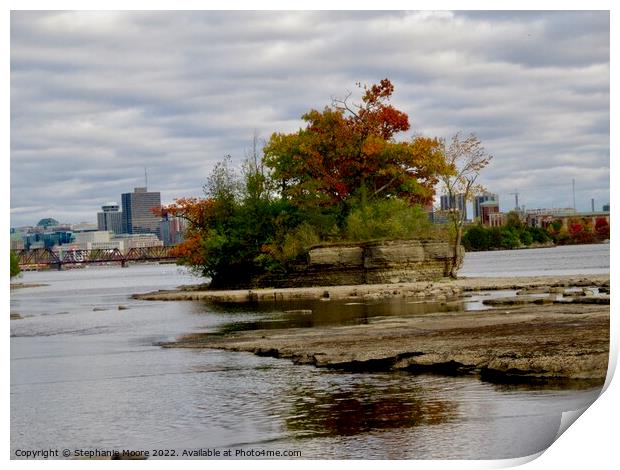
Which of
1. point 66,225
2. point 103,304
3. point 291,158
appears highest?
point 291,158

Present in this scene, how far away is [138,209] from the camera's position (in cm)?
2078

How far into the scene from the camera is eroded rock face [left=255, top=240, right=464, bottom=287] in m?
33.0

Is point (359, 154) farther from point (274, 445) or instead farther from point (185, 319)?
point (274, 445)

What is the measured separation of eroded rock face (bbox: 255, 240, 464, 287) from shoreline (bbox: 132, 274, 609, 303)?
2.46ft

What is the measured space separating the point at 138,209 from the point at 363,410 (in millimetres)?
11188

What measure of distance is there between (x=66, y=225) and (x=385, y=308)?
9521mm

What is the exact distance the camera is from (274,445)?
9.40 meters

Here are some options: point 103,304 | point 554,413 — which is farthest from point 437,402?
point 103,304

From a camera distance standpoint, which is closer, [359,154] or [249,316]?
[249,316]

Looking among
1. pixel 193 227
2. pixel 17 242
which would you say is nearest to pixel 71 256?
pixel 17 242

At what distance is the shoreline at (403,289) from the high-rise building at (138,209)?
25.8 ft

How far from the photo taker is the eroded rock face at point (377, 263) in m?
33.0

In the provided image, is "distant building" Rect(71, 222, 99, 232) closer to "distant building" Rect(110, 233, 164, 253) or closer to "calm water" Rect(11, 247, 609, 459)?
"calm water" Rect(11, 247, 609, 459)

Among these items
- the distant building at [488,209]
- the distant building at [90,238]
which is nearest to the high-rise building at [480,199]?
the distant building at [488,209]
